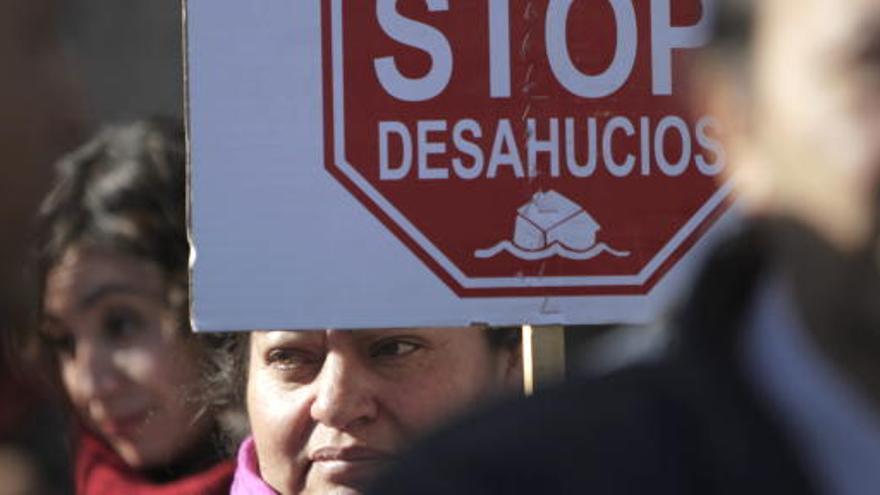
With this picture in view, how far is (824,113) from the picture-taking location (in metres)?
1.65

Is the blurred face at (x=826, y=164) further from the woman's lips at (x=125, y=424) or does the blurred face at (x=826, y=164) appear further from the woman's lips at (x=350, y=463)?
the woman's lips at (x=125, y=424)

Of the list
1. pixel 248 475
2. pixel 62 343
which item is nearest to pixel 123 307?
pixel 62 343

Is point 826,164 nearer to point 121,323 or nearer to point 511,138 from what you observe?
point 511,138

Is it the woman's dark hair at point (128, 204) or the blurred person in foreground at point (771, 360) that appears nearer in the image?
the blurred person in foreground at point (771, 360)

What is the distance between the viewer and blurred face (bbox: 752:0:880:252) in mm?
1619

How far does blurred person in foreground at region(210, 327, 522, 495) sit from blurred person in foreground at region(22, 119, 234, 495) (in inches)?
29.8

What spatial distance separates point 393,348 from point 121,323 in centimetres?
105

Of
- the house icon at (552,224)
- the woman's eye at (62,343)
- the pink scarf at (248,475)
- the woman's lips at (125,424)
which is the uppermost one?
the house icon at (552,224)

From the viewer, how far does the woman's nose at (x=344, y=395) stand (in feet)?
10.7

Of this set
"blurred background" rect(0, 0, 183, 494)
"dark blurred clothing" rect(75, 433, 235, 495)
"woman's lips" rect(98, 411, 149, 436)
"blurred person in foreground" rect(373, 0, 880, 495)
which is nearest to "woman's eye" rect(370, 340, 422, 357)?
"dark blurred clothing" rect(75, 433, 235, 495)

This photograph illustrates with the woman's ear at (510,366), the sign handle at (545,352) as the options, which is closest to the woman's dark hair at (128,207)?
the woman's ear at (510,366)

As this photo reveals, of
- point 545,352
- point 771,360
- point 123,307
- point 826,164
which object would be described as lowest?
point 123,307

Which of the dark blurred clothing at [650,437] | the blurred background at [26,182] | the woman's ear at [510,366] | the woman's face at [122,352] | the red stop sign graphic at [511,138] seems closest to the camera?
the dark blurred clothing at [650,437]

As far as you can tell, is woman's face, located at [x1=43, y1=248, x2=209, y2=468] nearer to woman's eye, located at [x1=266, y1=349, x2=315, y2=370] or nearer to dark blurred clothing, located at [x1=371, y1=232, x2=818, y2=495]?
woman's eye, located at [x1=266, y1=349, x2=315, y2=370]
